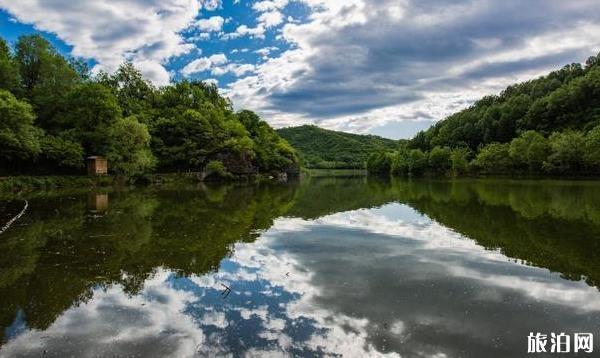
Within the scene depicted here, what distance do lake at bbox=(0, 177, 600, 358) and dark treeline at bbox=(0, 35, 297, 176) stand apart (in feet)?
105

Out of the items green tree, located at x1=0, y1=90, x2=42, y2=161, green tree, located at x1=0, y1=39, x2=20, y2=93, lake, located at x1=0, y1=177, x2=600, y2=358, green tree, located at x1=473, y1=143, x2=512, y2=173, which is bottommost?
lake, located at x1=0, y1=177, x2=600, y2=358

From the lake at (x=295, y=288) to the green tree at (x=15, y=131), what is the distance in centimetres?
2721

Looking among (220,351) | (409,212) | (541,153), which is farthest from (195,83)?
(220,351)

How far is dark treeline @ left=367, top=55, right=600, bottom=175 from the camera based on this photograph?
6846 cm

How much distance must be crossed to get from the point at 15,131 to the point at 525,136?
86.8 metres

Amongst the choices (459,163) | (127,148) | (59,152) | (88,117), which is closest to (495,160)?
(459,163)

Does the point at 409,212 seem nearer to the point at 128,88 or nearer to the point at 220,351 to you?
the point at 220,351

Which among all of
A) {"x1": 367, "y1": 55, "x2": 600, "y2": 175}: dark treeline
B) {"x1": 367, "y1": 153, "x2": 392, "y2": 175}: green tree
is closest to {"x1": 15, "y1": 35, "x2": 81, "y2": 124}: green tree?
{"x1": 367, "y1": 55, "x2": 600, "y2": 175}: dark treeline

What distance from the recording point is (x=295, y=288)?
9.13 m

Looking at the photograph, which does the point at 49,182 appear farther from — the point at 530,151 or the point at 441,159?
the point at 441,159

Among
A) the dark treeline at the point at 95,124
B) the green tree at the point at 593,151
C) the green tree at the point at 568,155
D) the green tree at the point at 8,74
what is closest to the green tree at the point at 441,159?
the green tree at the point at 568,155

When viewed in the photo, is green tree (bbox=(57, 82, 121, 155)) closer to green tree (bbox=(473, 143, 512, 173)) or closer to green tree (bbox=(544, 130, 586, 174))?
green tree (bbox=(544, 130, 586, 174))

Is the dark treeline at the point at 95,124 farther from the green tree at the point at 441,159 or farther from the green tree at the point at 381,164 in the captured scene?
the green tree at the point at 381,164

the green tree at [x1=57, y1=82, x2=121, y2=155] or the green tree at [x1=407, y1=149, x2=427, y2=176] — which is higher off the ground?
the green tree at [x1=57, y1=82, x2=121, y2=155]
